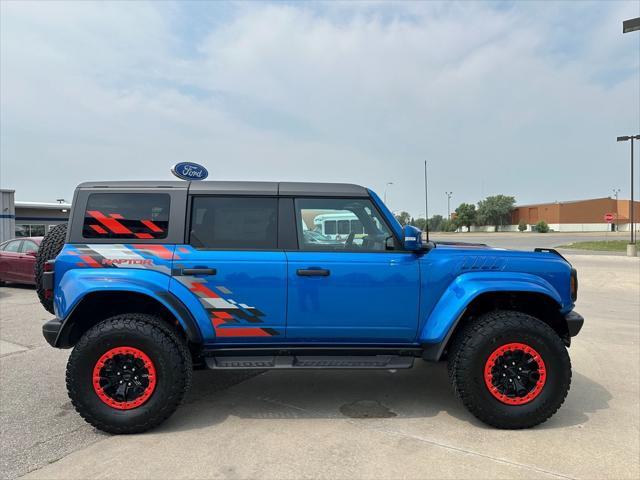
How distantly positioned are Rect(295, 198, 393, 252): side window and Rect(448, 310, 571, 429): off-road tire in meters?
1.06

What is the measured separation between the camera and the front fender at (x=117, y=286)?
339cm

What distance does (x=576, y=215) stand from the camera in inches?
3819

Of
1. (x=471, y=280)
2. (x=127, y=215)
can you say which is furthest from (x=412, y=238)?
(x=127, y=215)

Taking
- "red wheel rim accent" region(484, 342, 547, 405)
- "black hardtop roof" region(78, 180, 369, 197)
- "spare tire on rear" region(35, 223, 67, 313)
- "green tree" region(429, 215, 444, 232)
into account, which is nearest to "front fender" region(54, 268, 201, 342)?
"spare tire on rear" region(35, 223, 67, 313)

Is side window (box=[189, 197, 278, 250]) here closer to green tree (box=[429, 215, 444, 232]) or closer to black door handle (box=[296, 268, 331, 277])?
black door handle (box=[296, 268, 331, 277])

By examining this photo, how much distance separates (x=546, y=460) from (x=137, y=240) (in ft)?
11.0

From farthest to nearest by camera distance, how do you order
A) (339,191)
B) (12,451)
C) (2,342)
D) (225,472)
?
(2,342)
(339,191)
(12,451)
(225,472)

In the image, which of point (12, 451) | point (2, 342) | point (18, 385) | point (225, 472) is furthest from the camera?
point (2, 342)

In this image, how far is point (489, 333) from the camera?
3.48m

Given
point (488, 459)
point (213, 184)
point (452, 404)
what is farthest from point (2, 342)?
point (488, 459)

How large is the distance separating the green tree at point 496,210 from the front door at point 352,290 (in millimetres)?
104856

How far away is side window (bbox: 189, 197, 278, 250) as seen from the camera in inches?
142

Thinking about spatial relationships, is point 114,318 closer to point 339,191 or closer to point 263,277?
point 263,277

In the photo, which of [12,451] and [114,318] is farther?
[114,318]
